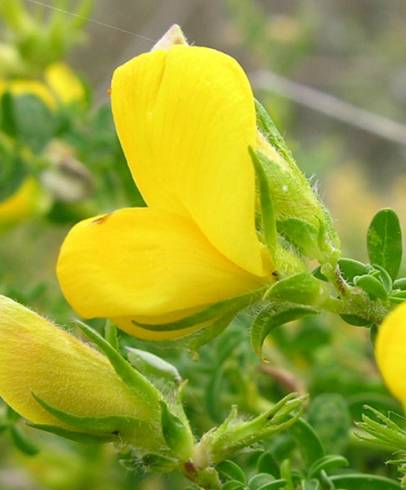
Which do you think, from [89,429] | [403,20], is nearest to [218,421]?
[89,429]

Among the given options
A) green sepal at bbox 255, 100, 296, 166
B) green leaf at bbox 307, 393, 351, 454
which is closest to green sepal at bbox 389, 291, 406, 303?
green sepal at bbox 255, 100, 296, 166

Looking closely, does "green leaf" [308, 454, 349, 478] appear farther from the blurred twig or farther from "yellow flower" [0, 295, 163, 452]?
the blurred twig

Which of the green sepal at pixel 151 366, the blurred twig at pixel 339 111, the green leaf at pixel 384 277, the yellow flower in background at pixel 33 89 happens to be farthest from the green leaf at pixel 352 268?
the blurred twig at pixel 339 111

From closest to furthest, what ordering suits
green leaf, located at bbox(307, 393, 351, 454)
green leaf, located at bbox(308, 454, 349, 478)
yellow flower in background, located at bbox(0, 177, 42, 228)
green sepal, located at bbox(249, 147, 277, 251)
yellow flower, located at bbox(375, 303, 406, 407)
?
yellow flower, located at bbox(375, 303, 406, 407)
green sepal, located at bbox(249, 147, 277, 251)
green leaf, located at bbox(308, 454, 349, 478)
green leaf, located at bbox(307, 393, 351, 454)
yellow flower in background, located at bbox(0, 177, 42, 228)

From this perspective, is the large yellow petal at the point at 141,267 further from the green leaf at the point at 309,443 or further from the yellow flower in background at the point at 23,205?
the yellow flower in background at the point at 23,205

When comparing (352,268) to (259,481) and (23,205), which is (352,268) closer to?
(259,481)

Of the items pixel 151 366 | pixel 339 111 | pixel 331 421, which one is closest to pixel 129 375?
pixel 151 366
